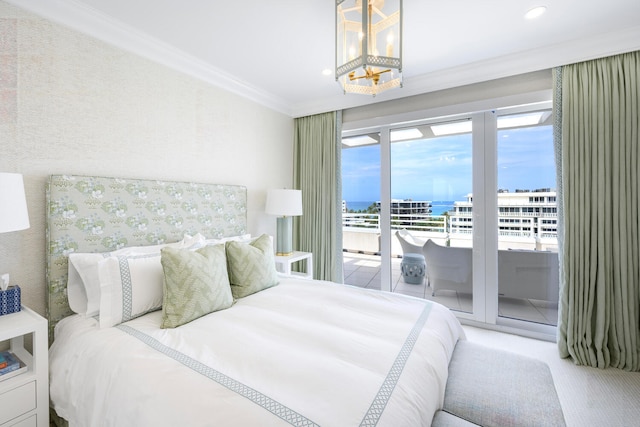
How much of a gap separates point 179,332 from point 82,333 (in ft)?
1.76

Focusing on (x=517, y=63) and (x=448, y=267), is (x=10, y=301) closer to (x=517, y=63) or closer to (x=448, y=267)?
(x=448, y=267)

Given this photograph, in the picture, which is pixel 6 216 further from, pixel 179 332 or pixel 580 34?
pixel 580 34

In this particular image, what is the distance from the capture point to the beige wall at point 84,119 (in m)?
1.71

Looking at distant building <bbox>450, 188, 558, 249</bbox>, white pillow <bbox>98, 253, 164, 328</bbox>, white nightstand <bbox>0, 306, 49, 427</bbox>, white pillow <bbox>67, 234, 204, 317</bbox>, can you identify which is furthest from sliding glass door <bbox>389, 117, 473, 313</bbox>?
white nightstand <bbox>0, 306, 49, 427</bbox>

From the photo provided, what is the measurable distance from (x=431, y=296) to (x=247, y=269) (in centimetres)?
228

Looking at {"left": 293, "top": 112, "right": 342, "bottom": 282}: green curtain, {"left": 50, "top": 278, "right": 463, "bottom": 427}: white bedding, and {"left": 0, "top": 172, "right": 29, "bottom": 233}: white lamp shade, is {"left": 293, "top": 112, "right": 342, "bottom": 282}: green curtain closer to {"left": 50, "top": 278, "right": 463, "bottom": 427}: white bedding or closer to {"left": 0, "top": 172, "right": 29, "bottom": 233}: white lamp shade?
{"left": 50, "top": 278, "right": 463, "bottom": 427}: white bedding

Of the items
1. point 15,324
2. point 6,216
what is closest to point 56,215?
point 6,216

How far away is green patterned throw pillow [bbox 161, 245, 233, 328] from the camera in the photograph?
5.41 ft

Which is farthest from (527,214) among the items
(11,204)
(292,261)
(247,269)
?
(11,204)

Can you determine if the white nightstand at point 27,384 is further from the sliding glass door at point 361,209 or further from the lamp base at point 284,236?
the sliding glass door at point 361,209

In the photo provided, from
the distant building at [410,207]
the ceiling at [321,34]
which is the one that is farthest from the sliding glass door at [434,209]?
the ceiling at [321,34]

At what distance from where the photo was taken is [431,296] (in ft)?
11.0

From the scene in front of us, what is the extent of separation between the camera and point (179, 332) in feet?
5.01

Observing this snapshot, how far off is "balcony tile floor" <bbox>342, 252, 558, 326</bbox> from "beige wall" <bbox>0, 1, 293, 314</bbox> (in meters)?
2.06
